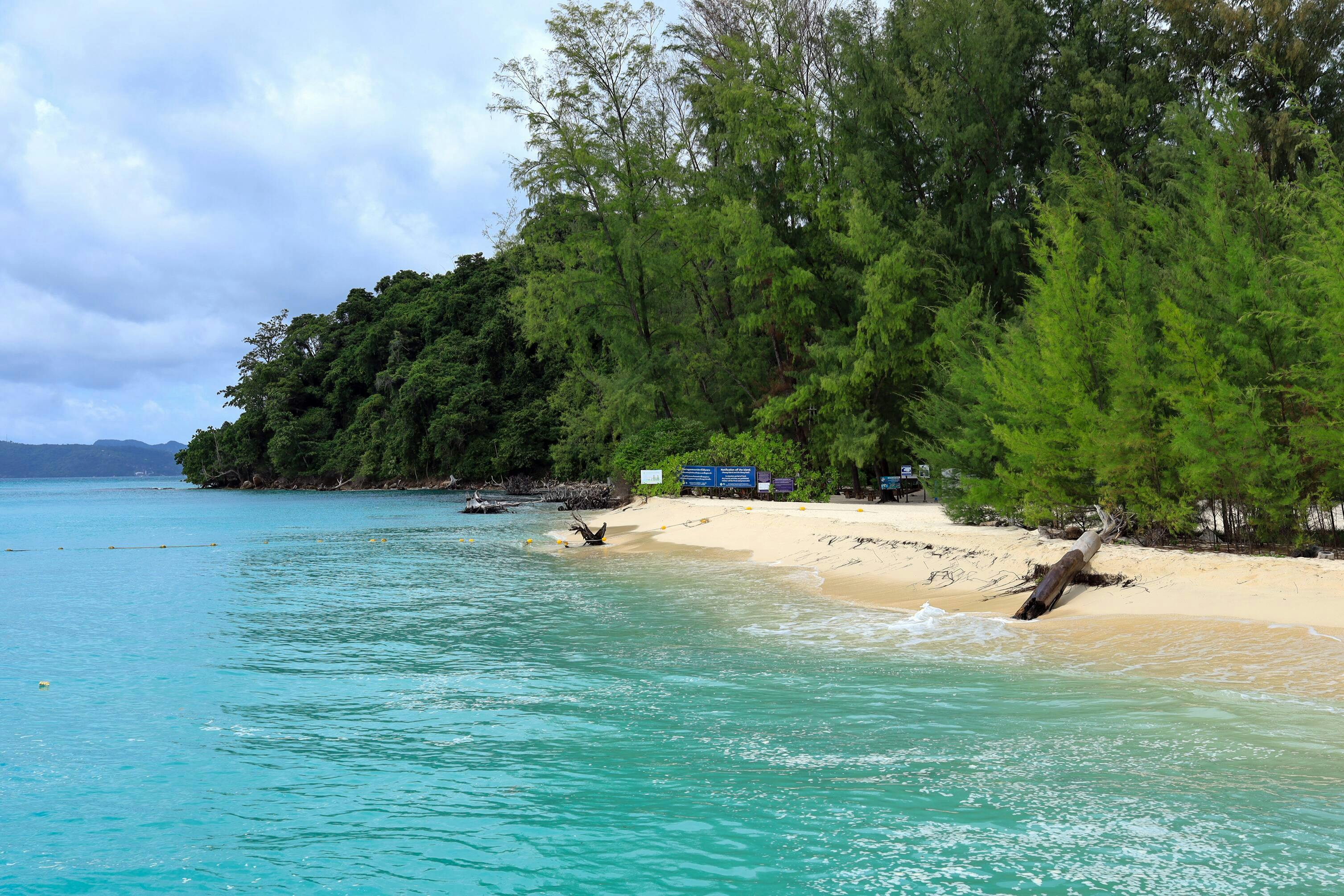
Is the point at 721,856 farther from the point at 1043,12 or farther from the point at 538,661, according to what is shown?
the point at 1043,12

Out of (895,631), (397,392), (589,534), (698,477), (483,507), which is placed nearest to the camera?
(895,631)

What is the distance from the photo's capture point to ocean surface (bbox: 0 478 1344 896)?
4.67 m

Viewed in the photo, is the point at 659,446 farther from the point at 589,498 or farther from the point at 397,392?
the point at 397,392

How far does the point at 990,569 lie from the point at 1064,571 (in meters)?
1.98

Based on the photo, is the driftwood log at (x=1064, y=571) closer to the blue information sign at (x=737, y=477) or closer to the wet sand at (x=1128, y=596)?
the wet sand at (x=1128, y=596)

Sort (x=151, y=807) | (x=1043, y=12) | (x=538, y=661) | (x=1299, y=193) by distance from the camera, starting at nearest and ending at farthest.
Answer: (x=151, y=807) < (x=538, y=661) < (x=1299, y=193) < (x=1043, y=12)

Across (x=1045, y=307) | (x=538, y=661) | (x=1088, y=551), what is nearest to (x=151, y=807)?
(x=538, y=661)

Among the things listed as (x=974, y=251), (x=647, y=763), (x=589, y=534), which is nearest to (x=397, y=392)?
(x=589, y=534)

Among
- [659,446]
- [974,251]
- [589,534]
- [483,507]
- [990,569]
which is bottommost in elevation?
[589,534]

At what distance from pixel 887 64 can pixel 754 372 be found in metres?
10.5

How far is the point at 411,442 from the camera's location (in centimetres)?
6738

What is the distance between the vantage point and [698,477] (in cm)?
2892

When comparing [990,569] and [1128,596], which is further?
[990,569]

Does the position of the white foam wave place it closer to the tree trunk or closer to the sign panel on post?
the tree trunk
